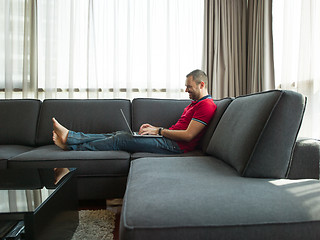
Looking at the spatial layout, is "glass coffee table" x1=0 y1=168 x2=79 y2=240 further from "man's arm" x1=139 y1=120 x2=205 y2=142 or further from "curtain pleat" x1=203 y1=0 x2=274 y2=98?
"curtain pleat" x1=203 y1=0 x2=274 y2=98

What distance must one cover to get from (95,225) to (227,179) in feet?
2.70

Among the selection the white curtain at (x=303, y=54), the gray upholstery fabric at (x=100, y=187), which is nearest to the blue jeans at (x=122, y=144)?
the gray upholstery fabric at (x=100, y=187)

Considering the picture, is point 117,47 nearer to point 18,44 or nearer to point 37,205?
point 18,44

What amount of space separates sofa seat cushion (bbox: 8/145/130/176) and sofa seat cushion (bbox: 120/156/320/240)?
702 millimetres

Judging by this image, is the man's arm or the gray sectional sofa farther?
the man's arm

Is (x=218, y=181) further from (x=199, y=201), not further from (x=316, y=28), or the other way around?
(x=316, y=28)

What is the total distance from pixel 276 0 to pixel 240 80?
0.93 metres

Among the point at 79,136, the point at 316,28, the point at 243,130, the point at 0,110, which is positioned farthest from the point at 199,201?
the point at 0,110

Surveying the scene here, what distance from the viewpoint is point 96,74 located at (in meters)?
2.95

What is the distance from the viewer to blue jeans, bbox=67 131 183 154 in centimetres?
184

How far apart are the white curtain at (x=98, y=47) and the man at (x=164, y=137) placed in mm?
1066

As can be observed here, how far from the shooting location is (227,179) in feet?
3.48

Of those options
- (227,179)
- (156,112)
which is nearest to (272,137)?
(227,179)


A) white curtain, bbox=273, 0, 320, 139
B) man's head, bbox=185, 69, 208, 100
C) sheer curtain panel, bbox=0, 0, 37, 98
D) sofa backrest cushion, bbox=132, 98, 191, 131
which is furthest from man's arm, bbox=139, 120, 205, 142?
sheer curtain panel, bbox=0, 0, 37, 98
